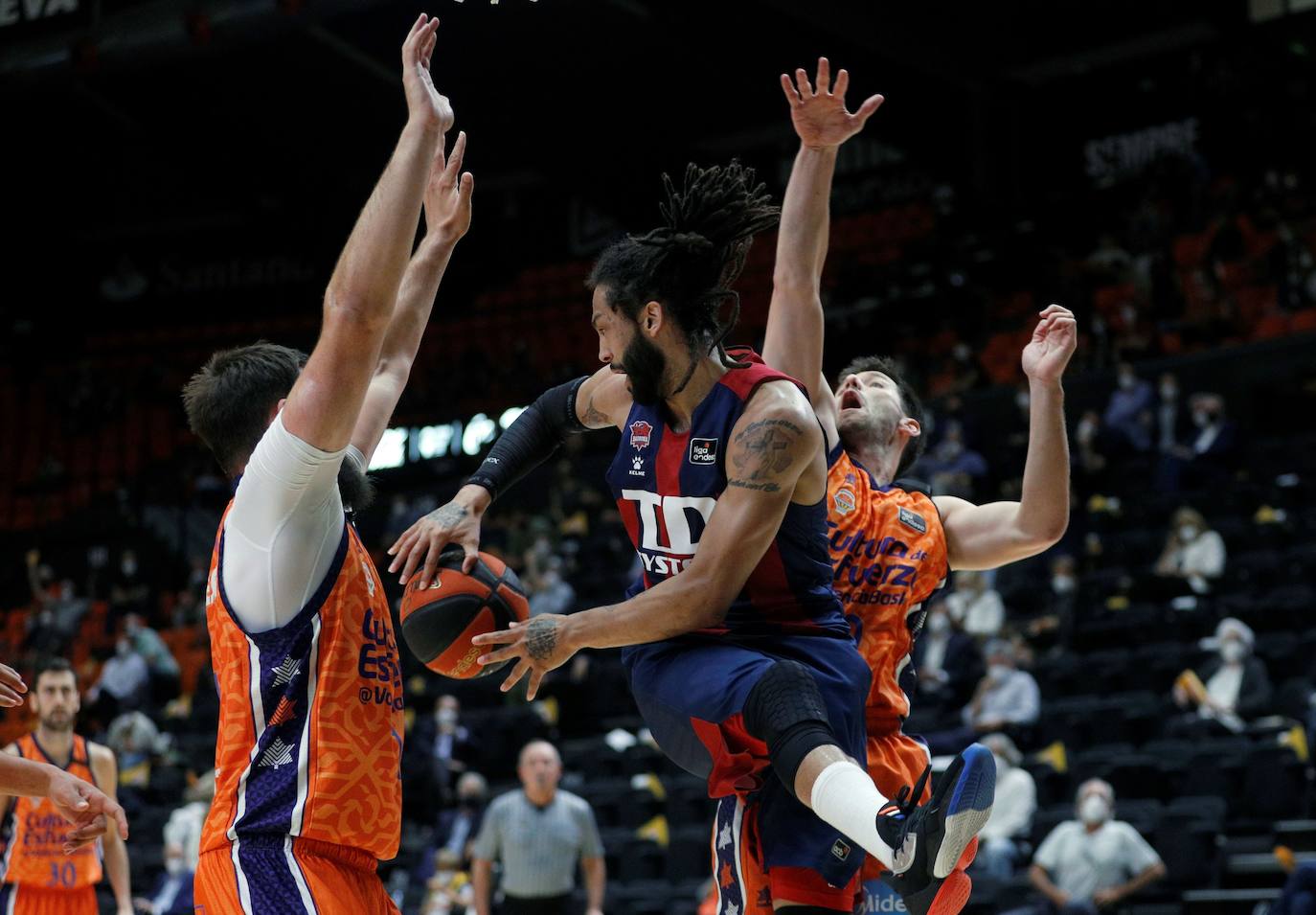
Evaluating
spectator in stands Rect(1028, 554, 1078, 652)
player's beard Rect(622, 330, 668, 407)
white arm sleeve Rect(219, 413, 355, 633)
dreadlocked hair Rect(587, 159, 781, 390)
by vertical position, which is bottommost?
spectator in stands Rect(1028, 554, 1078, 652)

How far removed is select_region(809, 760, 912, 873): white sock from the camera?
349 centimetres

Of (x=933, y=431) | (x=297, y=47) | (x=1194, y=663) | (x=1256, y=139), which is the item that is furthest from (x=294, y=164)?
(x=1194, y=663)

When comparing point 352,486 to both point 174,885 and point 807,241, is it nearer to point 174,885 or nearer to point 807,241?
point 807,241

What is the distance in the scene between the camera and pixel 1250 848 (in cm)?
1040

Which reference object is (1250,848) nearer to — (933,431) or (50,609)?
(933,431)

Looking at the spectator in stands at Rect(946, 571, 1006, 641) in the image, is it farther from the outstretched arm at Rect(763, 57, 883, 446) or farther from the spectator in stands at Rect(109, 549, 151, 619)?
the spectator in stands at Rect(109, 549, 151, 619)

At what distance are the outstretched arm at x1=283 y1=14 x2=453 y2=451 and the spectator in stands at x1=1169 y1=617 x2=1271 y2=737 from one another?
942 centimetres

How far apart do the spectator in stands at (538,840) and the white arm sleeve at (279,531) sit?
694 cm

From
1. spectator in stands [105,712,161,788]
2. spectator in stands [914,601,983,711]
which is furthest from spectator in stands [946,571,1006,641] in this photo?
spectator in stands [105,712,161,788]

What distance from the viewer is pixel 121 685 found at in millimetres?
18391

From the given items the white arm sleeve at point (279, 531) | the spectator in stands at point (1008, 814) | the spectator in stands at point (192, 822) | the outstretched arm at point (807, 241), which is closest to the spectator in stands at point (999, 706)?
the spectator in stands at point (1008, 814)

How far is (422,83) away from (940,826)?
1.90 m

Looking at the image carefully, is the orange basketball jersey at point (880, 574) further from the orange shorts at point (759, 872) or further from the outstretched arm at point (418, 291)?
the outstretched arm at point (418, 291)

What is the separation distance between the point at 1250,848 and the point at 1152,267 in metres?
9.35
